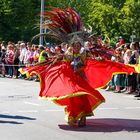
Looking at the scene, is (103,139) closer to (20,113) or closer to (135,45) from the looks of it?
(20,113)

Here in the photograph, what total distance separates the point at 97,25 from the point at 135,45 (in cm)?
3095

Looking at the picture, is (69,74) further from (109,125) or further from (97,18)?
(97,18)

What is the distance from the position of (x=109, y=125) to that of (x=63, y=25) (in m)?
2.39

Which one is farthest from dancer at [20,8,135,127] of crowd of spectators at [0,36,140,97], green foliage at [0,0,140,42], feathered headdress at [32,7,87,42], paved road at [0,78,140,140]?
green foliage at [0,0,140,42]

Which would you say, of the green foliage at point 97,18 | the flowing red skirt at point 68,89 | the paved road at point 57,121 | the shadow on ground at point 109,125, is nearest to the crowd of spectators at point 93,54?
the flowing red skirt at point 68,89

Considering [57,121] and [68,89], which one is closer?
[68,89]

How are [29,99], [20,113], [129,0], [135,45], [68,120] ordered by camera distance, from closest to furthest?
1. [68,120]
2. [20,113]
3. [29,99]
4. [135,45]
5. [129,0]

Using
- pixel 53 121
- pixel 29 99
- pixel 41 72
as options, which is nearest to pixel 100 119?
pixel 53 121

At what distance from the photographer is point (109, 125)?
11.0 metres

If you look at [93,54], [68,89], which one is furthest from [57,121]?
[93,54]

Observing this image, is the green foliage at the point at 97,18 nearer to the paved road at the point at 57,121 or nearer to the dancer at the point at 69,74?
the paved road at the point at 57,121

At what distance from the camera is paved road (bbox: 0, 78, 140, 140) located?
9.73 meters

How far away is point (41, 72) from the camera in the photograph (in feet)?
36.3

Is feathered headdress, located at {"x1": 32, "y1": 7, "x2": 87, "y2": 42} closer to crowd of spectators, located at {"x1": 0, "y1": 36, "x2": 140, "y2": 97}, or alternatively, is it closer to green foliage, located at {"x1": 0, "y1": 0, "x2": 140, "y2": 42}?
crowd of spectators, located at {"x1": 0, "y1": 36, "x2": 140, "y2": 97}
